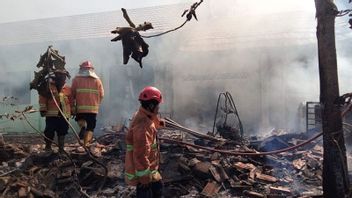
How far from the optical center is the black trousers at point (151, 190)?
4328 millimetres

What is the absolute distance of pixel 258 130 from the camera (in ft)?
47.8

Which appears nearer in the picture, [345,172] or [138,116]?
[138,116]

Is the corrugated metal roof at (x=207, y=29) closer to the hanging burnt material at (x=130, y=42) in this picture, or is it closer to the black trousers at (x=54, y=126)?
the black trousers at (x=54, y=126)

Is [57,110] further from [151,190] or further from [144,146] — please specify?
[144,146]

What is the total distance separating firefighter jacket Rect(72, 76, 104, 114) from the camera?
7.28 metres

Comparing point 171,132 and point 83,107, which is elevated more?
point 83,107

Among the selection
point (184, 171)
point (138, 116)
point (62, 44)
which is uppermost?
point (62, 44)

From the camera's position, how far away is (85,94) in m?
7.29

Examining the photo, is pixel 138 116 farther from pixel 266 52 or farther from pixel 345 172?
pixel 266 52

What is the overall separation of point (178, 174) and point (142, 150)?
2.28 metres

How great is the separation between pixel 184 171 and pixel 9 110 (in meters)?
13.2

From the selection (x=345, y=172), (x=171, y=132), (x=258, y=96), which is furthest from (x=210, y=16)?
(x=345, y=172)

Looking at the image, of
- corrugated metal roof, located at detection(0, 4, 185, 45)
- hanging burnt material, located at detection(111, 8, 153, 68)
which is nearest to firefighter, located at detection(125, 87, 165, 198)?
hanging burnt material, located at detection(111, 8, 153, 68)

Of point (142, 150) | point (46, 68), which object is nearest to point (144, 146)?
point (142, 150)
